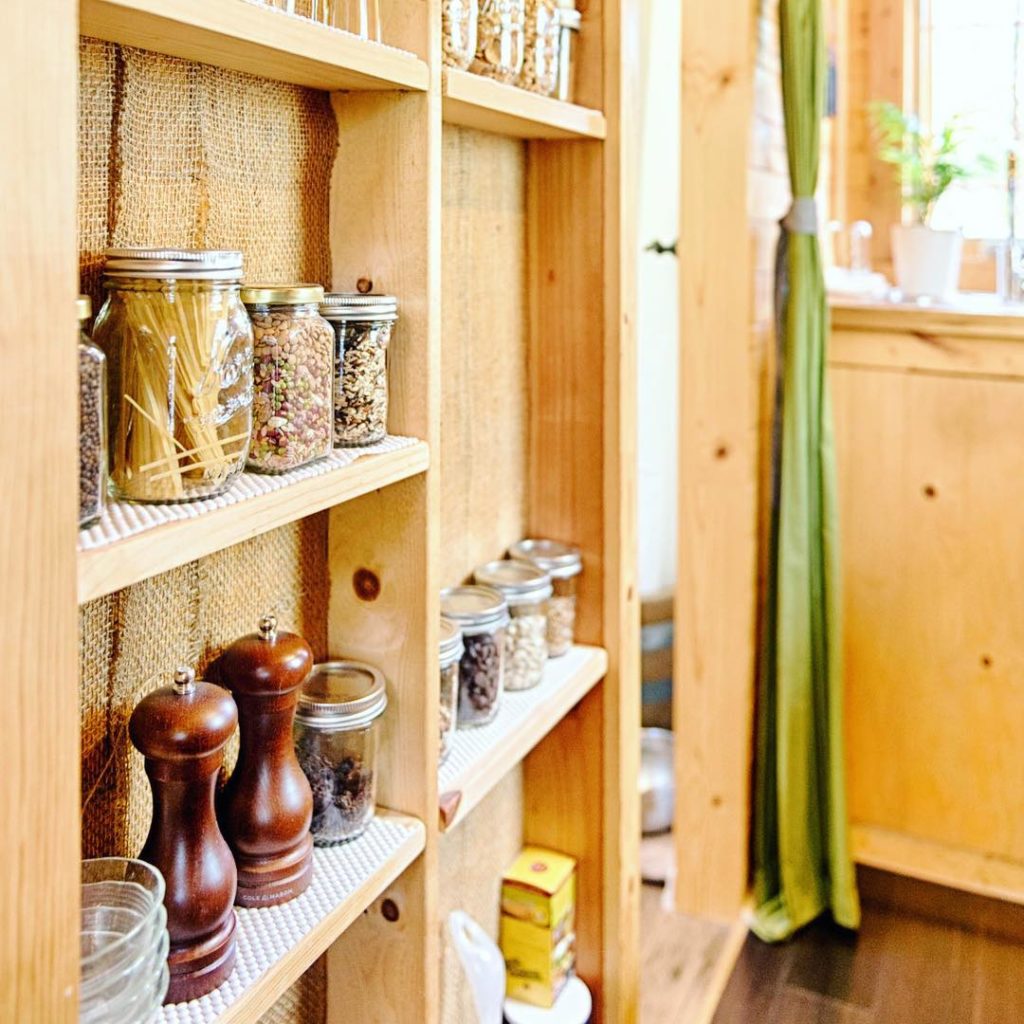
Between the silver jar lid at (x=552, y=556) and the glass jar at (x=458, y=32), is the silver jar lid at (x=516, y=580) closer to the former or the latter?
the silver jar lid at (x=552, y=556)

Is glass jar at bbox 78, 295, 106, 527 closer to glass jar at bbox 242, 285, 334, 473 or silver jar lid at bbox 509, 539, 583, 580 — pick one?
glass jar at bbox 242, 285, 334, 473

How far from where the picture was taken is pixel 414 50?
106cm

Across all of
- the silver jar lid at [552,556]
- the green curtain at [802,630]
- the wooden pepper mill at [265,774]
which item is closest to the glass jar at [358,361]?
the wooden pepper mill at [265,774]

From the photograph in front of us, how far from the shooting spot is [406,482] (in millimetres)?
1132

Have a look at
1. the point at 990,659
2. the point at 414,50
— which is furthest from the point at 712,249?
the point at 414,50

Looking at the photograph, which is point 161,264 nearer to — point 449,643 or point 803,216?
point 449,643

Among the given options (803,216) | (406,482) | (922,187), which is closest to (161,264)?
(406,482)

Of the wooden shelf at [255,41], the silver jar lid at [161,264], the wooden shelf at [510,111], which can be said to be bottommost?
the silver jar lid at [161,264]

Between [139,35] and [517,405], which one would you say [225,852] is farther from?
[517,405]

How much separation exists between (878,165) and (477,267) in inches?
76.2

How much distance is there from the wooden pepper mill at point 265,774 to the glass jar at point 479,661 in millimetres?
371

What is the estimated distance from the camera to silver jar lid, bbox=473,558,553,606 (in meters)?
1.51

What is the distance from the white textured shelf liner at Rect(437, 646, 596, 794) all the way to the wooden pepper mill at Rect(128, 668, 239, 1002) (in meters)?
0.32

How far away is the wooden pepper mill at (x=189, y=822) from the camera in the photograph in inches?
35.5
